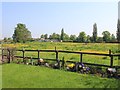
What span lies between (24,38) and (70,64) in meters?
118

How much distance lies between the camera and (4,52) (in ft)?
74.1

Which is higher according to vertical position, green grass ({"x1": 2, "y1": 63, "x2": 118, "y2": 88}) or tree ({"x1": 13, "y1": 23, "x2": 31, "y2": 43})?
tree ({"x1": 13, "y1": 23, "x2": 31, "y2": 43})

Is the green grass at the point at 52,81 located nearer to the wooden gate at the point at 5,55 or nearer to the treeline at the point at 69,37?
the wooden gate at the point at 5,55

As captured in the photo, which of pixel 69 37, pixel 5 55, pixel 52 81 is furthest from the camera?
pixel 69 37

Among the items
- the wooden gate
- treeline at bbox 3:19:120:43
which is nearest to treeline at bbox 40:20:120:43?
treeline at bbox 3:19:120:43

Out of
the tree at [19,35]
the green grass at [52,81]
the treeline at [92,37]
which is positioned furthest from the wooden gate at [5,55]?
the treeline at [92,37]

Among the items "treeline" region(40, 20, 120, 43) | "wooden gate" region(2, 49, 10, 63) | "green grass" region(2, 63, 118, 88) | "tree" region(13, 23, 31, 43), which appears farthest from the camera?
"treeline" region(40, 20, 120, 43)

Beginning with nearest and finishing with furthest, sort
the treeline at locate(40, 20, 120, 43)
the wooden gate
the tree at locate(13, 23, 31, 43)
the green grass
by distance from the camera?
1. the green grass
2. the wooden gate
3. the tree at locate(13, 23, 31, 43)
4. the treeline at locate(40, 20, 120, 43)

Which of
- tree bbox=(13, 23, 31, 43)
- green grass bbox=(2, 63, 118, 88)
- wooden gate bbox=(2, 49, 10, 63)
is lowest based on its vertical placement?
green grass bbox=(2, 63, 118, 88)

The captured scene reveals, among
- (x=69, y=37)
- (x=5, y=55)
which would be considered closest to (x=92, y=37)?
(x=69, y=37)

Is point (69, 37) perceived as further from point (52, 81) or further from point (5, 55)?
point (52, 81)

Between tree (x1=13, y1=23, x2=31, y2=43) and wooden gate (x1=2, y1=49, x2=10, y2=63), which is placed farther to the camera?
tree (x1=13, y1=23, x2=31, y2=43)

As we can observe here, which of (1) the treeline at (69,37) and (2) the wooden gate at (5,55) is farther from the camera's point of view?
(1) the treeline at (69,37)

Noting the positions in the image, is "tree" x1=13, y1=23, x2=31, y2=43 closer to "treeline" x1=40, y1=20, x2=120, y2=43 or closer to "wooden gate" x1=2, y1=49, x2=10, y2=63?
"treeline" x1=40, y1=20, x2=120, y2=43
